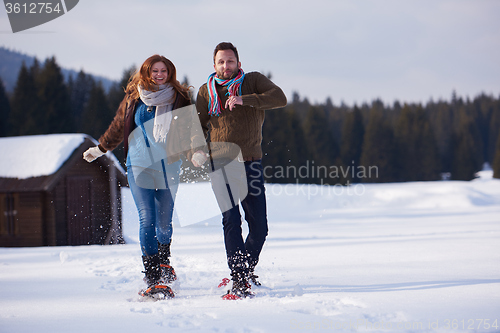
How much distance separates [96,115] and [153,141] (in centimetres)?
3673

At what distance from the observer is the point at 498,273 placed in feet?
13.6

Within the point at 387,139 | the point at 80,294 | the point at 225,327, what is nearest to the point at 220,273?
the point at 80,294

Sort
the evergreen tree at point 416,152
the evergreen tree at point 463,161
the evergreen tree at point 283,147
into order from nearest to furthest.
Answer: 1. the evergreen tree at point 283,147
2. the evergreen tree at point 416,152
3. the evergreen tree at point 463,161

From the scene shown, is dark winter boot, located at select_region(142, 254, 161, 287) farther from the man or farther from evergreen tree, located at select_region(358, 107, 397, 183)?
evergreen tree, located at select_region(358, 107, 397, 183)

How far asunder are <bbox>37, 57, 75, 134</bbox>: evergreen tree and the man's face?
1494 inches

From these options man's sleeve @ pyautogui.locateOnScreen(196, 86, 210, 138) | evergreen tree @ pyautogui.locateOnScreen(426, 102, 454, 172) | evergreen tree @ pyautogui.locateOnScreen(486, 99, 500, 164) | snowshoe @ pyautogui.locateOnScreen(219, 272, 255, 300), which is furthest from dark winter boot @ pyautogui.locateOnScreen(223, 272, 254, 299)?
evergreen tree @ pyautogui.locateOnScreen(486, 99, 500, 164)

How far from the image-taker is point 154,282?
133 inches

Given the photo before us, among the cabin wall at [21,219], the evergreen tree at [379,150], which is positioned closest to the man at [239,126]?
the cabin wall at [21,219]

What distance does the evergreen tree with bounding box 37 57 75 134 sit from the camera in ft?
126

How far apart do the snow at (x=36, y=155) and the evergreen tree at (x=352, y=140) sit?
141 ft

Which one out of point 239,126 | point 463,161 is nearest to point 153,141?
point 239,126

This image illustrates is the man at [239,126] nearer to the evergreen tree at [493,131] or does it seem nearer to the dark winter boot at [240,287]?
the dark winter boot at [240,287]

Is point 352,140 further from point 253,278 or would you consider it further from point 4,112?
point 253,278

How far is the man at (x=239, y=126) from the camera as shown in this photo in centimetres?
347
